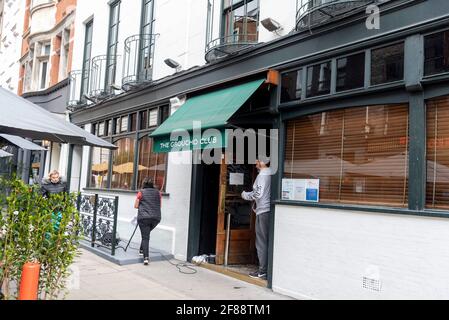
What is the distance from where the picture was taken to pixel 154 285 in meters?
6.23

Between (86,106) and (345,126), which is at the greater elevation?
(86,106)

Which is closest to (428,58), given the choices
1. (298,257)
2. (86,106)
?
(298,257)

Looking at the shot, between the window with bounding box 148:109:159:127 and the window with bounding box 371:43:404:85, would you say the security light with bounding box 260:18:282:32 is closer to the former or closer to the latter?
the window with bounding box 371:43:404:85

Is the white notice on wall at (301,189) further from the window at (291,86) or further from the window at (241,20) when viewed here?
the window at (241,20)

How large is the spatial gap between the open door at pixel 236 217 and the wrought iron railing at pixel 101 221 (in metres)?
2.20

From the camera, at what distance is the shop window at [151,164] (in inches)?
371

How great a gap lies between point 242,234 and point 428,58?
185 inches

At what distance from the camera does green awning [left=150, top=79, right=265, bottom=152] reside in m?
6.26

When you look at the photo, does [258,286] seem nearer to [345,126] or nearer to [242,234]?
[242,234]

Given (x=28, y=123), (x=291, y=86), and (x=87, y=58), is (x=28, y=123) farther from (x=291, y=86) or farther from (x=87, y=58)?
(x=87, y=58)

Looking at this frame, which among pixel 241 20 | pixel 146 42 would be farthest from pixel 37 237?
pixel 146 42

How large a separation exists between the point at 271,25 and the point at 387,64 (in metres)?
2.18

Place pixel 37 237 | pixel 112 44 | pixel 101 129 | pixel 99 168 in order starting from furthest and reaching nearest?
pixel 101 129
pixel 99 168
pixel 112 44
pixel 37 237
